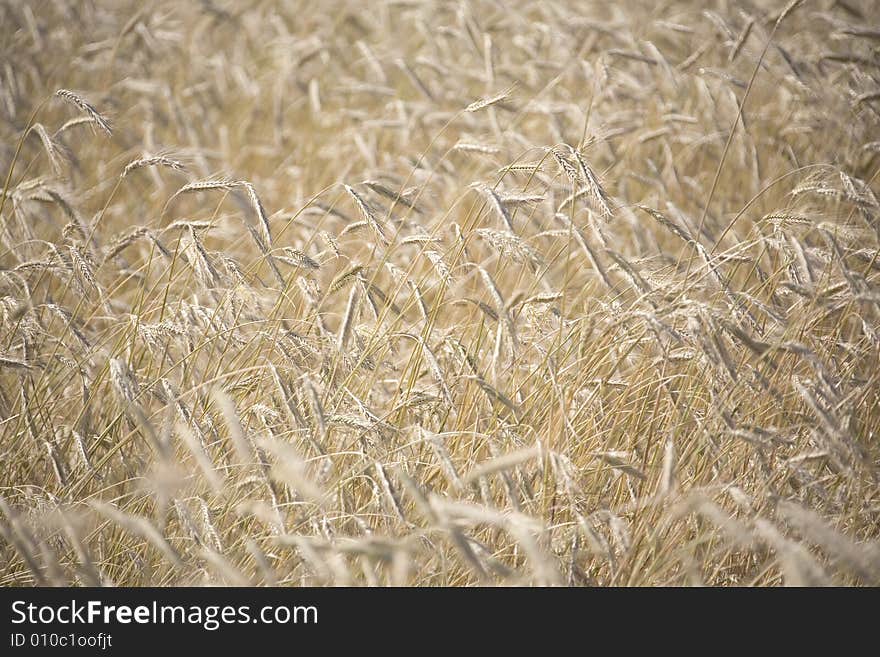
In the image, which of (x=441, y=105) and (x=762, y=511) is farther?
(x=441, y=105)

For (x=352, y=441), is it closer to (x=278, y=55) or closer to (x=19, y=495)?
(x=19, y=495)

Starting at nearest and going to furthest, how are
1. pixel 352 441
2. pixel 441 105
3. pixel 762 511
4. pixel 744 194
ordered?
1. pixel 762 511
2. pixel 352 441
3. pixel 744 194
4. pixel 441 105

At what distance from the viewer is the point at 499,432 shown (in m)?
1.90

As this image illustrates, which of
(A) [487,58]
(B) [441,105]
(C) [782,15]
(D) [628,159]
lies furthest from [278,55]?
(C) [782,15]

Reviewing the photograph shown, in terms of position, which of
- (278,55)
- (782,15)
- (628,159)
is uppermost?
(782,15)

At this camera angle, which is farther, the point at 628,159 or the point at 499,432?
the point at 628,159

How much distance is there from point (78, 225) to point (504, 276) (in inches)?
69.4

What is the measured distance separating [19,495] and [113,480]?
8.5 inches

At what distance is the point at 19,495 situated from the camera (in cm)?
179

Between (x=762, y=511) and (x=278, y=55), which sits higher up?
(x=278, y=55)

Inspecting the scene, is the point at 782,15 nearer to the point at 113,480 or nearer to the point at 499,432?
the point at 499,432
